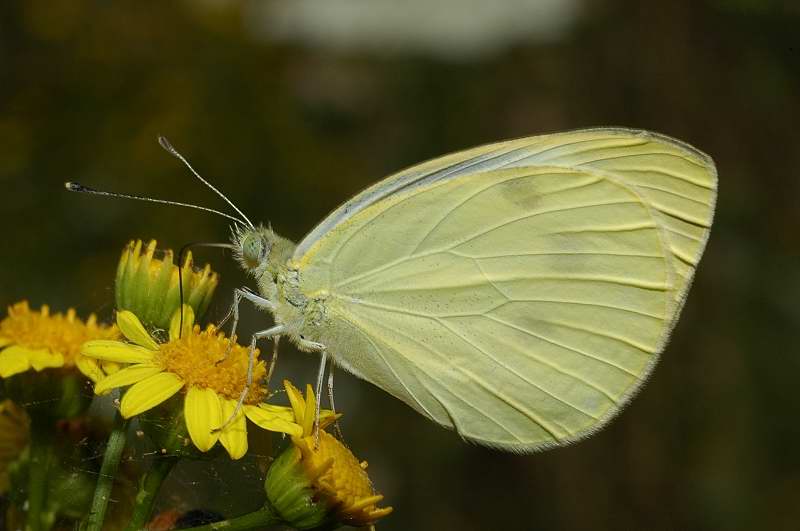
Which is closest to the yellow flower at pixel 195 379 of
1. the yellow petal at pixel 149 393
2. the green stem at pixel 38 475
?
the yellow petal at pixel 149 393

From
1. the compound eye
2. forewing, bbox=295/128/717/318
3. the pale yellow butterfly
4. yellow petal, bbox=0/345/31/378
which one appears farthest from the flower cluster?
forewing, bbox=295/128/717/318

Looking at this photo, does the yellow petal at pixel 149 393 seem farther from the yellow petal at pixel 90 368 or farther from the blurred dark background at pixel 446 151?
the blurred dark background at pixel 446 151

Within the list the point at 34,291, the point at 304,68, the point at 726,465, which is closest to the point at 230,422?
the point at 34,291

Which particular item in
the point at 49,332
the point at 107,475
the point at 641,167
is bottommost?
the point at 107,475

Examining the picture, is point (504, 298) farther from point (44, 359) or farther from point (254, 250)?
point (44, 359)

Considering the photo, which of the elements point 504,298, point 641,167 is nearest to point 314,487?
point 504,298

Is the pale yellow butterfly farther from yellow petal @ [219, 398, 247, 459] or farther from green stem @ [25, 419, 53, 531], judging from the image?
green stem @ [25, 419, 53, 531]

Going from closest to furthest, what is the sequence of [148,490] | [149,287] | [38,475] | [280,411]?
[148,490] < [38,475] < [280,411] < [149,287]
